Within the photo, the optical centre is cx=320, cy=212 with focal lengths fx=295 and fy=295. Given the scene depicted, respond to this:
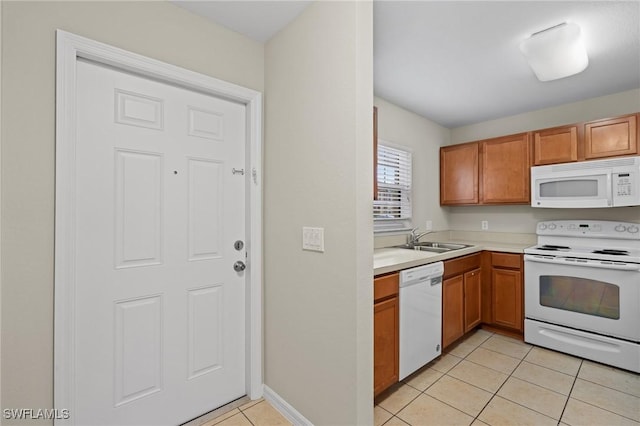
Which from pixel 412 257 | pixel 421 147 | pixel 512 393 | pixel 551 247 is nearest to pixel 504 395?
pixel 512 393

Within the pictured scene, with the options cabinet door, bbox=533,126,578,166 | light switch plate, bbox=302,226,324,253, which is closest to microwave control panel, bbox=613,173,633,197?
cabinet door, bbox=533,126,578,166

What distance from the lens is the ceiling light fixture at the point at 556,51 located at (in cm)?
185

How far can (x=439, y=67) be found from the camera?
2398mm

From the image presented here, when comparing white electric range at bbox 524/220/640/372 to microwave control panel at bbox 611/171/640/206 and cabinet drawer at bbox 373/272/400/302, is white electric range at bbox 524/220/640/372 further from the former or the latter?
cabinet drawer at bbox 373/272/400/302

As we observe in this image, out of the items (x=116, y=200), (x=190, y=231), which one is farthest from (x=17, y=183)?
(x=190, y=231)

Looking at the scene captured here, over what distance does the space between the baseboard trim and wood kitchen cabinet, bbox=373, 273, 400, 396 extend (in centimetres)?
48

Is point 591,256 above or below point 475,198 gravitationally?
below

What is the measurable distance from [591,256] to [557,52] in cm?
170

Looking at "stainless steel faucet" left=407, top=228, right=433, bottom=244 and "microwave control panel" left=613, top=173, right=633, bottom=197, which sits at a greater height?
"microwave control panel" left=613, top=173, right=633, bottom=197

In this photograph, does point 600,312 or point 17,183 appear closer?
point 17,183

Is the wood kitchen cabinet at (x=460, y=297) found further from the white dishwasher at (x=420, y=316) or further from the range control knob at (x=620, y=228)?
the range control knob at (x=620, y=228)

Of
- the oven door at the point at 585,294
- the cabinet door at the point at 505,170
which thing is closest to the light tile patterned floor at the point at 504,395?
the oven door at the point at 585,294

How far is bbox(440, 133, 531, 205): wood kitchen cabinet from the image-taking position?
3197 millimetres

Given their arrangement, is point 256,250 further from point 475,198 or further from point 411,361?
point 475,198
